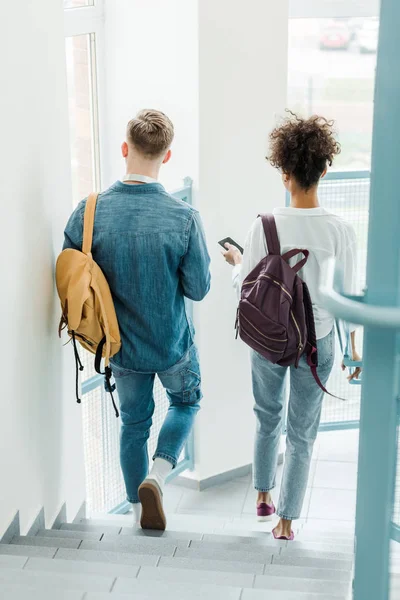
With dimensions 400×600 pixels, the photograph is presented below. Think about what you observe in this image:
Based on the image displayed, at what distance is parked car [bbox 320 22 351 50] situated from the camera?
20.1 ft

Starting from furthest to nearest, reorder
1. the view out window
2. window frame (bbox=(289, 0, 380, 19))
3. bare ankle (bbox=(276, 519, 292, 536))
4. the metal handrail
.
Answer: the view out window, window frame (bbox=(289, 0, 380, 19)), bare ankle (bbox=(276, 519, 292, 536)), the metal handrail

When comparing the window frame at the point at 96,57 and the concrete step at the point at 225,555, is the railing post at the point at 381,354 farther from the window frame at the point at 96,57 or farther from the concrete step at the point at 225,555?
the window frame at the point at 96,57

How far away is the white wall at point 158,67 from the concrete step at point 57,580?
2.13 m

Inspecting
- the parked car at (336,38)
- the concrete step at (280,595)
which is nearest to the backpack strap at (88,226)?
the concrete step at (280,595)

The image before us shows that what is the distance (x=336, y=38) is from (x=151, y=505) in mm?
4657

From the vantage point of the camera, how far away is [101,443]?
389 cm

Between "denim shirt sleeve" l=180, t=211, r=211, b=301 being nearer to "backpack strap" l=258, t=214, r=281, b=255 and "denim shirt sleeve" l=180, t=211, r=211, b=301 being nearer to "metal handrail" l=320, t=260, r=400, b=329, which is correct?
"backpack strap" l=258, t=214, r=281, b=255

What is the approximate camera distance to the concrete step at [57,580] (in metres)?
2.05

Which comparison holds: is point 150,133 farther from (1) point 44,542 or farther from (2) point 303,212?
(1) point 44,542

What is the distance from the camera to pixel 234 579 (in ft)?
7.16

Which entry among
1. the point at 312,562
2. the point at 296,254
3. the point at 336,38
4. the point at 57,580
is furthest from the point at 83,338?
the point at 336,38

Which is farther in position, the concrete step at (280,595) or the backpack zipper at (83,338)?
the backpack zipper at (83,338)

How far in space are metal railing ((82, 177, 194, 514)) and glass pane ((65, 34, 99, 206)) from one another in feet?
1.74

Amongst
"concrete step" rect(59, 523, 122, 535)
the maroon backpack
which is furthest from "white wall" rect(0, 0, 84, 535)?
the maroon backpack
